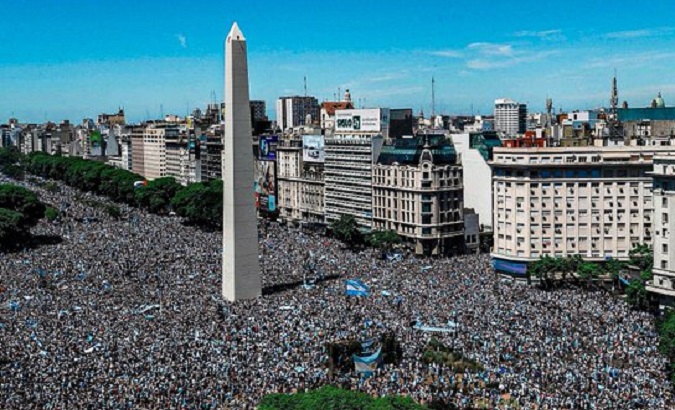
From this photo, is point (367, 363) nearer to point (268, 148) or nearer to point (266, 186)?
point (266, 186)

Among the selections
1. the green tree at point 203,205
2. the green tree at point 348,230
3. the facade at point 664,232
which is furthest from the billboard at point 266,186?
the facade at point 664,232

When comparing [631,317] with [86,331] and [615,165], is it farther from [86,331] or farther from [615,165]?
[86,331]

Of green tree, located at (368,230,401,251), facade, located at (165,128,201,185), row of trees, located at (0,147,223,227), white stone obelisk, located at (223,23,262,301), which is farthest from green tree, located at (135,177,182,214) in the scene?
white stone obelisk, located at (223,23,262,301)

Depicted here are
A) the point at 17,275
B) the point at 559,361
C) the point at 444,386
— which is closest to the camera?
the point at 444,386

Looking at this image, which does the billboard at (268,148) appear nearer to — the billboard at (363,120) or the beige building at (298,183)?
the beige building at (298,183)

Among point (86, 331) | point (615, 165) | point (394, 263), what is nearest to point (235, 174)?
point (86, 331)

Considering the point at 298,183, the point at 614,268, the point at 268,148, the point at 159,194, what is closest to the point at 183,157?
the point at 159,194
